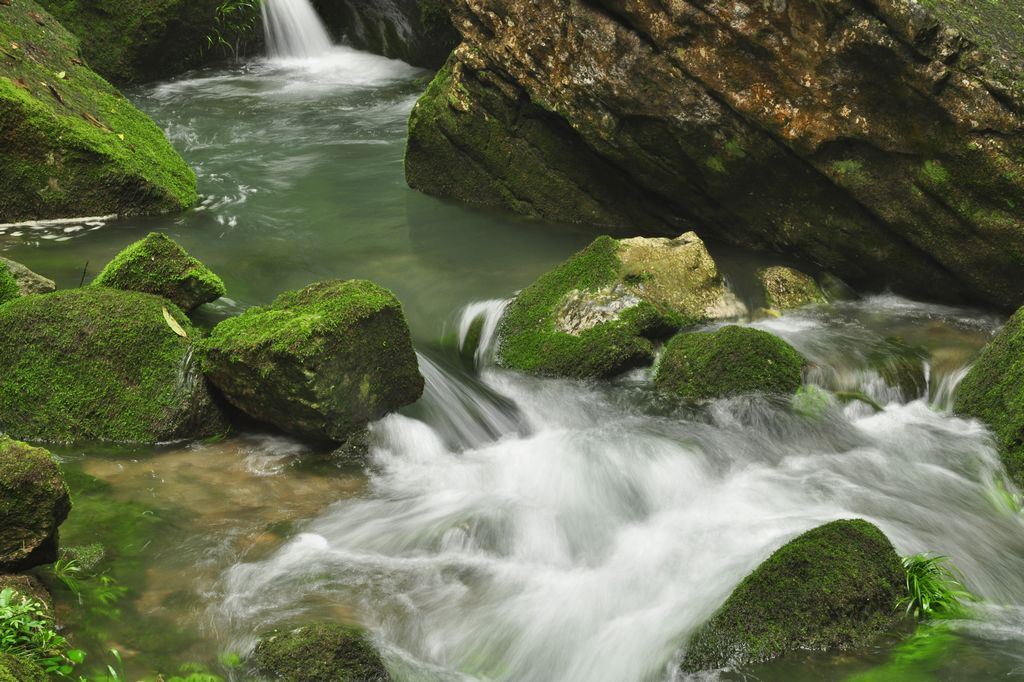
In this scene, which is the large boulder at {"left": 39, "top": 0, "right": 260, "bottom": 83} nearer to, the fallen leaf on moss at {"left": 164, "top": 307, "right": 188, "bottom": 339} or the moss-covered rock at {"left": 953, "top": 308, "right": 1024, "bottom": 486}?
the fallen leaf on moss at {"left": 164, "top": 307, "right": 188, "bottom": 339}

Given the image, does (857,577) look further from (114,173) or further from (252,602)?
(114,173)

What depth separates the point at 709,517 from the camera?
233 inches

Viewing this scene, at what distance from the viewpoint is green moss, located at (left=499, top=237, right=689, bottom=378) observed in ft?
24.9

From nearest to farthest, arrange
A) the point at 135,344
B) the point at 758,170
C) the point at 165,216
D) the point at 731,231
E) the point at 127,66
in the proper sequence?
the point at 135,344 → the point at 758,170 → the point at 731,231 → the point at 165,216 → the point at 127,66

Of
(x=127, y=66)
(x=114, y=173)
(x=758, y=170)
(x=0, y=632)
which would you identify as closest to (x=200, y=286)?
(x=114, y=173)

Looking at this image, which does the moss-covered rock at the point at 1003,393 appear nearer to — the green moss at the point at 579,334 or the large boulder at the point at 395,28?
the green moss at the point at 579,334

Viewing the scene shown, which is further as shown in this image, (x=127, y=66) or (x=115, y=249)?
(x=127, y=66)

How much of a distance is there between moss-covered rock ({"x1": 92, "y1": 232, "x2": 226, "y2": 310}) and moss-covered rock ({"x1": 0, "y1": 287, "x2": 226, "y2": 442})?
1.97 ft

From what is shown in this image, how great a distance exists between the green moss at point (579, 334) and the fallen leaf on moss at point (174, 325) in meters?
2.43

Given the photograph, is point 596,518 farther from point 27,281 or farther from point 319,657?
point 27,281

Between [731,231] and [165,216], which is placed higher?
[731,231]

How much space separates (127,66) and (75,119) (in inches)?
231

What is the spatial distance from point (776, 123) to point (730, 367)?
2.21 m

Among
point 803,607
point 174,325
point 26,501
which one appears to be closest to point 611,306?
point 174,325
